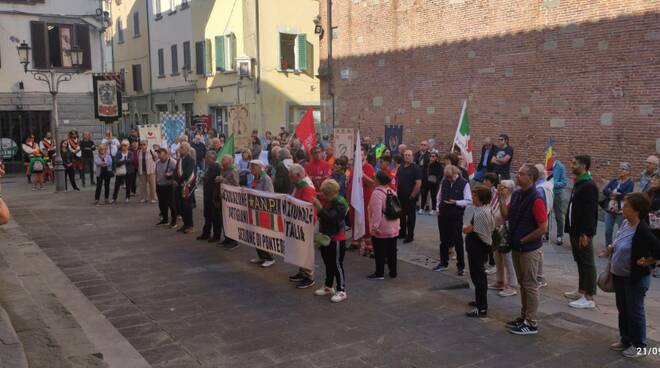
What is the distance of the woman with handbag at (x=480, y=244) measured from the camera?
656 centimetres

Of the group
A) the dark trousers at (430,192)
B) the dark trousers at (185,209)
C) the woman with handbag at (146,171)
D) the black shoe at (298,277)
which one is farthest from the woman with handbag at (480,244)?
the woman with handbag at (146,171)

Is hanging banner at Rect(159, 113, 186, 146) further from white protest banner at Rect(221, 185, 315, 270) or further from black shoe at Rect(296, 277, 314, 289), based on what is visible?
black shoe at Rect(296, 277, 314, 289)

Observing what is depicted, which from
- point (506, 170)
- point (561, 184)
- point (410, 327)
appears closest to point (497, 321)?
point (410, 327)

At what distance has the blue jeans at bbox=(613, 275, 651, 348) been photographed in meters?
5.36

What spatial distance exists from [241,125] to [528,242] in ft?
39.4

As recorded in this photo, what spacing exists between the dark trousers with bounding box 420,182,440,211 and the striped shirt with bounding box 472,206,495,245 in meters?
6.87

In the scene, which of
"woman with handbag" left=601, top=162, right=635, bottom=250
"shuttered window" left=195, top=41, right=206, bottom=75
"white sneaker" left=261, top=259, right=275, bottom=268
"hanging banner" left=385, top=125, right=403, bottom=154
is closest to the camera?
"white sneaker" left=261, top=259, right=275, bottom=268

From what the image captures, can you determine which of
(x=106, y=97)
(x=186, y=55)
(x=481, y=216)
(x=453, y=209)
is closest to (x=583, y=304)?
(x=481, y=216)

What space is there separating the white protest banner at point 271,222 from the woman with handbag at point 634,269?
142 inches

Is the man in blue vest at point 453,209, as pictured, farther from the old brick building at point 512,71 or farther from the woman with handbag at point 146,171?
the woman with handbag at point 146,171

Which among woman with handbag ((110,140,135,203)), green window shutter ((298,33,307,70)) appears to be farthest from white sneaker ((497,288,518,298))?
green window shutter ((298,33,307,70))

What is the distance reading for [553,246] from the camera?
1038 centimetres

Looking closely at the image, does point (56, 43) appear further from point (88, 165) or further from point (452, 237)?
point (452, 237)

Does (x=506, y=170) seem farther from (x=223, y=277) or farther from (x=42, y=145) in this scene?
(x=42, y=145)
